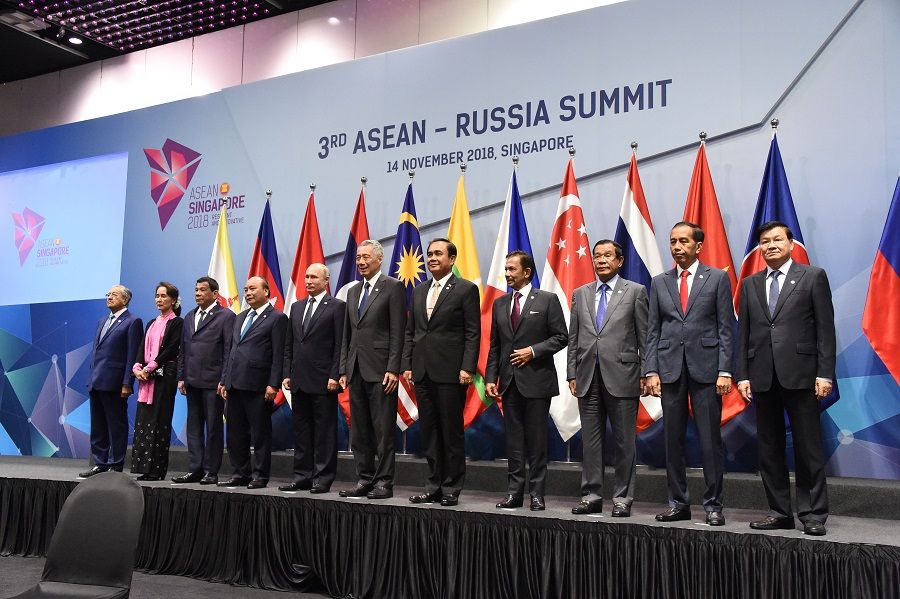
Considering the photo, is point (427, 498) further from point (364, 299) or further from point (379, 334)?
point (364, 299)

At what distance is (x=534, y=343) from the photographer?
443cm

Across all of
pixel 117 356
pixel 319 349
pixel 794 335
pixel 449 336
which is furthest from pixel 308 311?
pixel 794 335

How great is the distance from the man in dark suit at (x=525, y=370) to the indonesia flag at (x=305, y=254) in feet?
7.76

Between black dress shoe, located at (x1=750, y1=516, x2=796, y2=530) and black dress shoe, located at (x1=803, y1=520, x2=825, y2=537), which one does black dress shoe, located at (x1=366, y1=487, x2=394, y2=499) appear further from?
black dress shoe, located at (x1=803, y1=520, x2=825, y2=537)

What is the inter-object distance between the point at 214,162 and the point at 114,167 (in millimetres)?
1333

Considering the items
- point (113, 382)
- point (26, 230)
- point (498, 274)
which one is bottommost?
point (113, 382)

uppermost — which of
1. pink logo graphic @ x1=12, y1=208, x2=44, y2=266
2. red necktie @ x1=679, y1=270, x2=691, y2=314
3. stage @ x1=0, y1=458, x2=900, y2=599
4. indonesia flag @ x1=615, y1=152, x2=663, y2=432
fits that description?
pink logo graphic @ x1=12, y1=208, x2=44, y2=266

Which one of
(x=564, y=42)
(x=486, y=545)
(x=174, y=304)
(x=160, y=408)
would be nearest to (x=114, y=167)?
(x=174, y=304)

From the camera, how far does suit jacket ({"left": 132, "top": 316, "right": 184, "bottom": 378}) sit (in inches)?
222

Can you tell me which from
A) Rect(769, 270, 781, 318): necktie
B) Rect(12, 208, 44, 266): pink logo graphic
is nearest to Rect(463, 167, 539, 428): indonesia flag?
Rect(769, 270, 781, 318): necktie

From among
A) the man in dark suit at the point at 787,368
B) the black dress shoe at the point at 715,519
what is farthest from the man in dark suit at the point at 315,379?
the man in dark suit at the point at 787,368

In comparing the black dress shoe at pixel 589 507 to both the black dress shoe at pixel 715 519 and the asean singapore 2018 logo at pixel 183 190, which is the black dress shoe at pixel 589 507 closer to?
the black dress shoe at pixel 715 519

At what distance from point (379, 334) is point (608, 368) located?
1332 mm

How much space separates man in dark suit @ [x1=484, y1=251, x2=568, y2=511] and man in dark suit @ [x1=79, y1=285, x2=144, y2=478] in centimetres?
278
